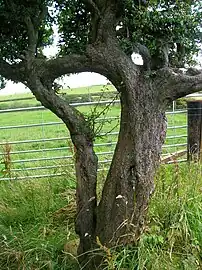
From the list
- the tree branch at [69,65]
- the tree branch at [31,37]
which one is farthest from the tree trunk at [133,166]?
the tree branch at [31,37]

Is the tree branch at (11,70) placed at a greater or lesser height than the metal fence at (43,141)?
greater

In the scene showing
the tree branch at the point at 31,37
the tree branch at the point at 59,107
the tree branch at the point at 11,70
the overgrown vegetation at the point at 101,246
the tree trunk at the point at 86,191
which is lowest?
the overgrown vegetation at the point at 101,246

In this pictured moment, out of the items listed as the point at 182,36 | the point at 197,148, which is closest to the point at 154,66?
the point at 182,36

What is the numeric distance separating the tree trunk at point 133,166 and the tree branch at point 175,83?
2.4 inches

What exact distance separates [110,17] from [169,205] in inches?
54.6

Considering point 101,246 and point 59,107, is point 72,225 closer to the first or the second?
point 101,246

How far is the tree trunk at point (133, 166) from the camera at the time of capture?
2.12 m

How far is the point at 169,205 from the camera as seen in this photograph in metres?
2.71

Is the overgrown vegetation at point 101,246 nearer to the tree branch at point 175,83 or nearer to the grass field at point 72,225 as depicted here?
the grass field at point 72,225

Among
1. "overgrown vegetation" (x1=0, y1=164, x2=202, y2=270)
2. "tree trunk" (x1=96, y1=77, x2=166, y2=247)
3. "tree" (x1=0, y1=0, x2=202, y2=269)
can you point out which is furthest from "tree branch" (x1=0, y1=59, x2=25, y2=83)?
"overgrown vegetation" (x1=0, y1=164, x2=202, y2=270)

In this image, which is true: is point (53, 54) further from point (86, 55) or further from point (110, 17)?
point (110, 17)

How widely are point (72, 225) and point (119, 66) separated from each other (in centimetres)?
141

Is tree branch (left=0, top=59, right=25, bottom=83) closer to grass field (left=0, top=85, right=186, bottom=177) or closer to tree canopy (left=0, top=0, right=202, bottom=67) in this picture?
tree canopy (left=0, top=0, right=202, bottom=67)

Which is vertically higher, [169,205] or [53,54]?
[53,54]
